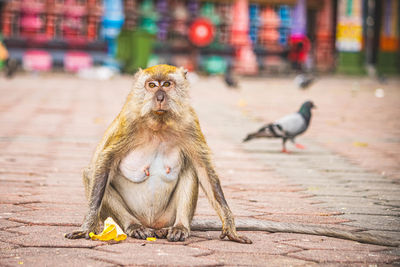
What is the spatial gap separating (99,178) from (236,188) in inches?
73.7

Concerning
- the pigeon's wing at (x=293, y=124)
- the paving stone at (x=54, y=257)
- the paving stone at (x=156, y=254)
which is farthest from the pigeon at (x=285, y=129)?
the paving stone at (x=54, y=257)

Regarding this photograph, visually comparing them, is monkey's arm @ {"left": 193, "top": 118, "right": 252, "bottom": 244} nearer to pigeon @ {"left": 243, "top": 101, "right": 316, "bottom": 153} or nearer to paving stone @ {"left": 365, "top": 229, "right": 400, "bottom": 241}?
paving stone @ {"left": 365, "top": 229, "right": 400, "bottom": 241}

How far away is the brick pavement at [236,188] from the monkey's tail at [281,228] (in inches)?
1.8

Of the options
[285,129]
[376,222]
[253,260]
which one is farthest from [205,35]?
[253,260]

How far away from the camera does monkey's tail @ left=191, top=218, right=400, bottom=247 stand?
11.8 feet

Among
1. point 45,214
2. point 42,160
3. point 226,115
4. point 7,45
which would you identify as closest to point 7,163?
point 42,160

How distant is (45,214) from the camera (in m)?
4.08

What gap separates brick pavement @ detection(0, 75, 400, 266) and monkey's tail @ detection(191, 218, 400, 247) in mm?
47

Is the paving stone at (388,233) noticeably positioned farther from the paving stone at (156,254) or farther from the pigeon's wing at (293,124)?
the pigeon's wing at (293,124)

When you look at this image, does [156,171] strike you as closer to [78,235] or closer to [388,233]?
[78,235]

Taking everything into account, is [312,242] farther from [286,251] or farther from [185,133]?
[185,133]

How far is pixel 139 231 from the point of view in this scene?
11.6 ft

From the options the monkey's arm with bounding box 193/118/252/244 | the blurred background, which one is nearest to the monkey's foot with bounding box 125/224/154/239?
the monkey's arm with bounding box 193/118/252/244

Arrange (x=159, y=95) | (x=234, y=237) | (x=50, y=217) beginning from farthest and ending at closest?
(x=50, y=217)
(x=234, y=237)
(x=159, y=95)
